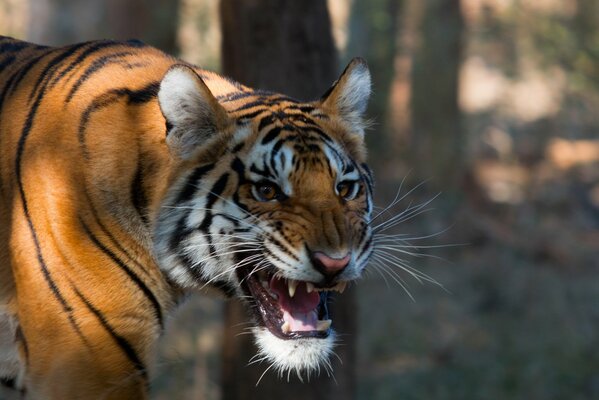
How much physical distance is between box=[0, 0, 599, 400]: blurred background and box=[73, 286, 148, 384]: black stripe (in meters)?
0.29

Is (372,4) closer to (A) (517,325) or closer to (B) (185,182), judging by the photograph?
(A) (517,325)

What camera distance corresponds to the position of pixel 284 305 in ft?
11.5

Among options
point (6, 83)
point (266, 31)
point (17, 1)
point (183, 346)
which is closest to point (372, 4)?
point (17, 1)

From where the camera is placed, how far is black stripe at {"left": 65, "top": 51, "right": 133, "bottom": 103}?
3.67m

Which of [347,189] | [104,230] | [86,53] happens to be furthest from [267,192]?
[86,53]

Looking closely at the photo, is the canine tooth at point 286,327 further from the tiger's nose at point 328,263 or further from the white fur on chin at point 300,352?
the tiger's nose at point 328,263

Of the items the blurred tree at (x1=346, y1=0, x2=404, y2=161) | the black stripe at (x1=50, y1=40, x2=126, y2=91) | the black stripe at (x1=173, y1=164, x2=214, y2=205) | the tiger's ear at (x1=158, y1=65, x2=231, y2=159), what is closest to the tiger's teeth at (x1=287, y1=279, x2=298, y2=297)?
the black stripe at (x1=173, y1=164, x2=214, y2=205)

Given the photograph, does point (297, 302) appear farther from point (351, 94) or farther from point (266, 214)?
point (351, 94)

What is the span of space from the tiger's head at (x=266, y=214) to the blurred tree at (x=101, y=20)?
4.53m

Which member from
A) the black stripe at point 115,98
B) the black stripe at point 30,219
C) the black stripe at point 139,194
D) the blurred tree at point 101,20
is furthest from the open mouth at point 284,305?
the blurred tree at point 101,20

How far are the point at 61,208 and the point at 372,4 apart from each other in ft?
38.5

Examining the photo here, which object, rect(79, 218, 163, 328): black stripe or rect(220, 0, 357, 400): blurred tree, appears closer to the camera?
rect(79, 218, 163, 328): black stripe

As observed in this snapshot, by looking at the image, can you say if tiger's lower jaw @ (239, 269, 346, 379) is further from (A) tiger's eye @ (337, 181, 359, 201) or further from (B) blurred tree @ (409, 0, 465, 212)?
(B) blurred tree @ (409, 0, 465, 212)

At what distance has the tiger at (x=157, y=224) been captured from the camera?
334cm
